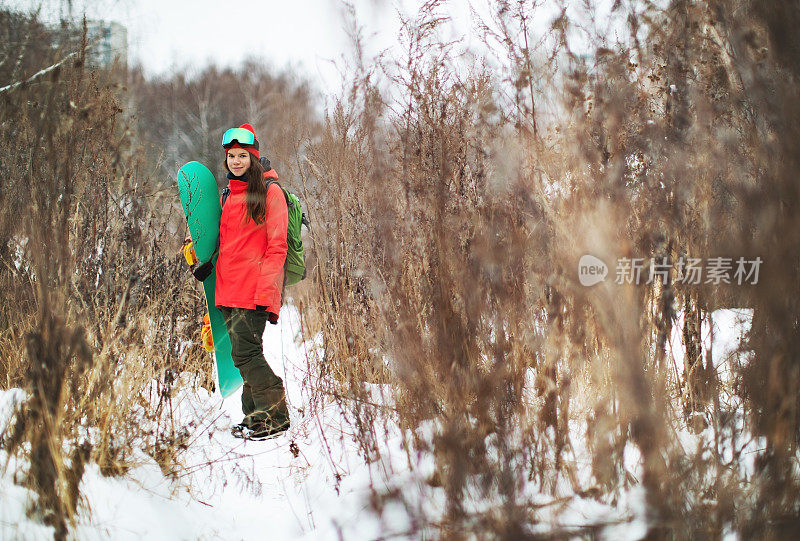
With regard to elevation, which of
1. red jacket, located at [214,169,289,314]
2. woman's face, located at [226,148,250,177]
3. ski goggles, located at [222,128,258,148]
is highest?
ski goggles, located at [222,128,258,148]

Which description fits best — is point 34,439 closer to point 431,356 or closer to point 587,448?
point 431,356

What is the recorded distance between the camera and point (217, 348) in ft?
9.99

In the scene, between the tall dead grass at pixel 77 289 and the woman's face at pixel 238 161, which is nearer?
the tall dead grass at pixel 77 289

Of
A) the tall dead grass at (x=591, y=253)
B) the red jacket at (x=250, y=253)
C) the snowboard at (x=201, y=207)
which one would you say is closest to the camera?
the tall dead grass at (x=591, y=253)

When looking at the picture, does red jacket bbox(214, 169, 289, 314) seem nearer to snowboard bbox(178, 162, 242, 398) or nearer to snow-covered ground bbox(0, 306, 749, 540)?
snowboard bbox(178, 162, 242, 398)

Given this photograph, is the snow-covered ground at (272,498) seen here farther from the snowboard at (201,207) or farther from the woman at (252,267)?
the snowboard at (201,207)

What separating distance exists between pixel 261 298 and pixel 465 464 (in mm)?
1357

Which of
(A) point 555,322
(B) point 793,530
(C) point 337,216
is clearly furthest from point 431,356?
(C) point 337,216

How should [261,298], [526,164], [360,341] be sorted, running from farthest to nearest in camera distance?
[360,341]
[261,298]
[526,164]

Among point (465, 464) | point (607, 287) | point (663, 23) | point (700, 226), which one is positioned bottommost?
point (465, 464)

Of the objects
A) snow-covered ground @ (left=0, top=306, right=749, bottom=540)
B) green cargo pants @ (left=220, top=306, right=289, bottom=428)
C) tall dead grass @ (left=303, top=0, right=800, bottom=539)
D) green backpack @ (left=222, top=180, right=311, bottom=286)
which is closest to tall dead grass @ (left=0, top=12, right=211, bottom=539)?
snow-covered ground @ (left=0, top=306, right=749, bottom=540)

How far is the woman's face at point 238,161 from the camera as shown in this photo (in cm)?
276

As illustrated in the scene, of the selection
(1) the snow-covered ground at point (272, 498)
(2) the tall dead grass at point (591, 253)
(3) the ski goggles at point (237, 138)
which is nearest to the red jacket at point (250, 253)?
(3) the ski goggles at point (237, 138)

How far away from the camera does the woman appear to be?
2688 mm
